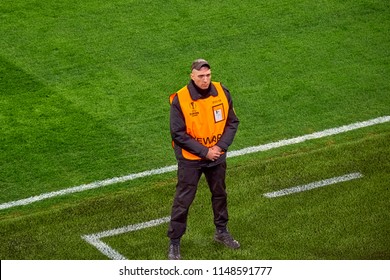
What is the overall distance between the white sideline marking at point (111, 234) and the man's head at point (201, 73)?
196 cm

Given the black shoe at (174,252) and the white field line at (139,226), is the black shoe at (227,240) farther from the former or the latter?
the white field line at (139,226)

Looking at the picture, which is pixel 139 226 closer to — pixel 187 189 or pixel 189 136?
pixel 187 189

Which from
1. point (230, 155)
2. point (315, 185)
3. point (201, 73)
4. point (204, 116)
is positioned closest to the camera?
point (201, 73)

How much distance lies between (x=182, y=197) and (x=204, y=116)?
2.72ft

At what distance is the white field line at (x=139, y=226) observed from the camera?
1180cm

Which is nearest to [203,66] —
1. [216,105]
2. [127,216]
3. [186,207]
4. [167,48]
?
[216,105]

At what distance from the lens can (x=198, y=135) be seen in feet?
36.7

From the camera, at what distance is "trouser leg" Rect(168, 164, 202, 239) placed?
11.3 m

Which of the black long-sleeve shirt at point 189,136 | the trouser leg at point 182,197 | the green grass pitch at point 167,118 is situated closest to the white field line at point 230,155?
the green grass pitch at point 167,118

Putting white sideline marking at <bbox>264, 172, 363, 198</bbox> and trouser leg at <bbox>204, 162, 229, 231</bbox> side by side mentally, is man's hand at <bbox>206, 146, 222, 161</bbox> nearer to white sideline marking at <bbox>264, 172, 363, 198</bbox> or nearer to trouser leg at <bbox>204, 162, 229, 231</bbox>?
trouser leg at <bbox>204, 162, 229, 231</bbox>

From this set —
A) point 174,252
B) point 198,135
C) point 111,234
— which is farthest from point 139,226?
point 198,135

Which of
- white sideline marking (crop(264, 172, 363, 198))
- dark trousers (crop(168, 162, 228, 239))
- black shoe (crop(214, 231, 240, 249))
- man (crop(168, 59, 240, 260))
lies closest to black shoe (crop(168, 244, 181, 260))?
man (crop(168, 59, 240, 260))

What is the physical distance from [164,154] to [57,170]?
4.42 feet
